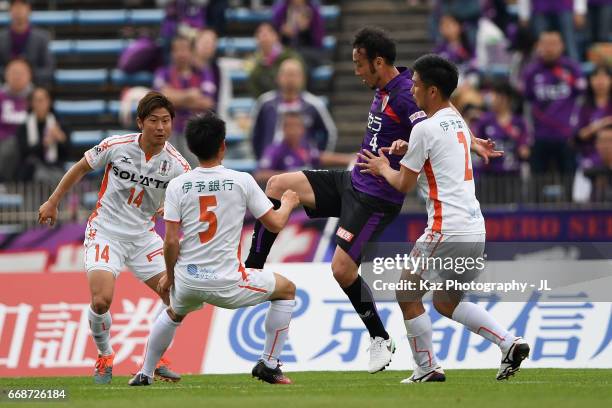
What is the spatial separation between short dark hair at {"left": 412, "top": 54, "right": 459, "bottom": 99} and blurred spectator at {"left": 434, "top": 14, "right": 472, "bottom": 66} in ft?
34.2

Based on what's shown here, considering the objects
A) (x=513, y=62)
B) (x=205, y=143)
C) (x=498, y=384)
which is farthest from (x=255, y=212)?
(x=513, y=62)

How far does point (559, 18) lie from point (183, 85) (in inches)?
226

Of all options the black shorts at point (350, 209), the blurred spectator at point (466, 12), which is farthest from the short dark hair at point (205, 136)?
the blurred spectator at point (466, 12)

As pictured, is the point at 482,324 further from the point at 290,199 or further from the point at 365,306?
the point at 290,199

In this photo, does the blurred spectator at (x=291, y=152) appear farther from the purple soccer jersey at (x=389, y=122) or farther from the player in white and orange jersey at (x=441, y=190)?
the player in white and orange jersey at (x=441, y=190)

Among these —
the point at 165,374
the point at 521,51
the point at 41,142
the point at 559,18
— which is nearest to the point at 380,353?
the point at 165,374

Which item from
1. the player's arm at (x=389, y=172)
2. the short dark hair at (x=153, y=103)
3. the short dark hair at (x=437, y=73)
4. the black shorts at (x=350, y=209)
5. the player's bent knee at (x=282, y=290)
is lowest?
the player's bent knee at (x=282, y=290)

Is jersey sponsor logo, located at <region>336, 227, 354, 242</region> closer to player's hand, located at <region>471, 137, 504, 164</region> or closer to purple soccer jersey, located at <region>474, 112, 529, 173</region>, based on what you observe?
player's hand, located at <region>471, 137, 504, 164</region>

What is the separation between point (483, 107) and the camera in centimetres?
2017

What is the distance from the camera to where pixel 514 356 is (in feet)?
35.6

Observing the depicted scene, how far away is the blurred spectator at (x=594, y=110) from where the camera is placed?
19.5 m

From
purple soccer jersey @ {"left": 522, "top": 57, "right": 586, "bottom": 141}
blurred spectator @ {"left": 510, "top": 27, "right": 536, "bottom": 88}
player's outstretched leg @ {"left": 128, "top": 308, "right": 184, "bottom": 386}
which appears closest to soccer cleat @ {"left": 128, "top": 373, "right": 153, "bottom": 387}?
player's outstretched leg @ {"left": 128, "top": 308, "right": 184, "bottom": 386}

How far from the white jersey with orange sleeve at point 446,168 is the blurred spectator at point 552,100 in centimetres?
888

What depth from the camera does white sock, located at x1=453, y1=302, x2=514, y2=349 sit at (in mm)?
10906
